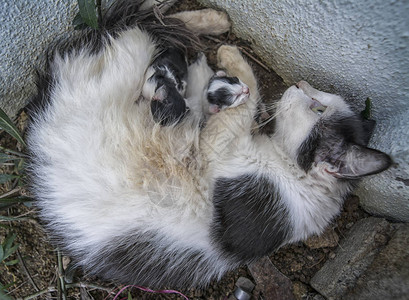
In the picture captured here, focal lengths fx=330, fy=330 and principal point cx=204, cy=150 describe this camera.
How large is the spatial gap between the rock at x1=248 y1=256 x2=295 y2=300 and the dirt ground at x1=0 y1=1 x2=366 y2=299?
0.04m

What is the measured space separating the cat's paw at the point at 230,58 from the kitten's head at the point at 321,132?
1.54 ft

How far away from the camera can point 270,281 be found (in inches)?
89.1

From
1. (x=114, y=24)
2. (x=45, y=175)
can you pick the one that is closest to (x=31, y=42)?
(x=114, y=24)

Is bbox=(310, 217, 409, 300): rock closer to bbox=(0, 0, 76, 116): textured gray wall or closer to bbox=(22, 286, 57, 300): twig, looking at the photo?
bbox=(22, 286, 57, 300): twig

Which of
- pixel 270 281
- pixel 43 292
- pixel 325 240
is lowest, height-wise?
pixel 43 292

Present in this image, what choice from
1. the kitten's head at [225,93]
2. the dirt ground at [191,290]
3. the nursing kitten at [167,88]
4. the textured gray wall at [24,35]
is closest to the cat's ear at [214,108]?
the kitten's head at [225,93]

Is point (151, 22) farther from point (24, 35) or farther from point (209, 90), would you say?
point (24, 35)

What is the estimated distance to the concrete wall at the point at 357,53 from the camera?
4.66 feet

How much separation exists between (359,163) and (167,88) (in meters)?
1.14

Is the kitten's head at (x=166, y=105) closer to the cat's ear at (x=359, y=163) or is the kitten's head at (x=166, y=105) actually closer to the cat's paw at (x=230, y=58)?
the cat's paw at (x=230, y=58)

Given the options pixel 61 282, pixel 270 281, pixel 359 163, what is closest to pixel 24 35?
pixel 61 282

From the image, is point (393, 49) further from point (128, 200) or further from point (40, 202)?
point (40, 202)

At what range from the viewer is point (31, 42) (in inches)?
75.3

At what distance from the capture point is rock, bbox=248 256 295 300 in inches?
87.9
